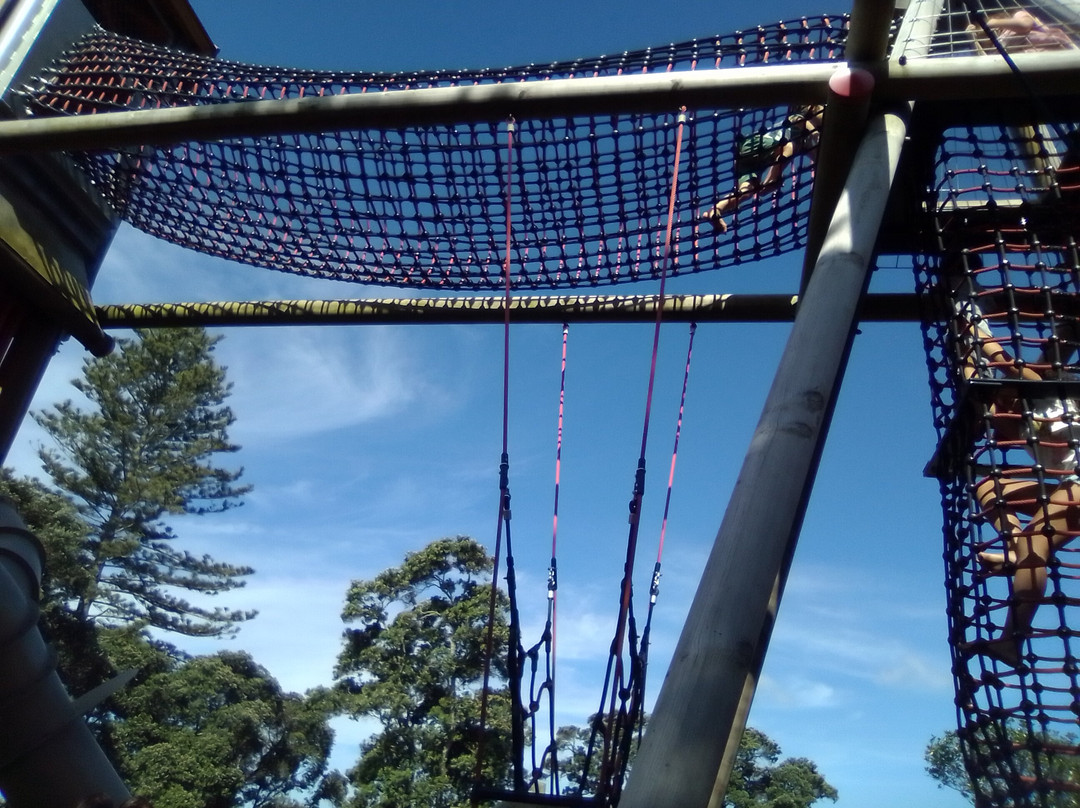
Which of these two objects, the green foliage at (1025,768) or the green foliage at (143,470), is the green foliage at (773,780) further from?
the green foliage at (1025,768)

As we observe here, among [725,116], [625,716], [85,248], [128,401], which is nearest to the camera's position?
[625,716]

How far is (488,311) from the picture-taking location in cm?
257

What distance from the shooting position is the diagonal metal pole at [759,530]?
0.97 meters

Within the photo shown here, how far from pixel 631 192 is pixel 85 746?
237cm

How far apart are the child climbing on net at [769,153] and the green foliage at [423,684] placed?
947cm

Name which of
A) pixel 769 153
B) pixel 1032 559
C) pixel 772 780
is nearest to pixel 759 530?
pixel 1032 559

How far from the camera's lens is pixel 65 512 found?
13297 millimetres

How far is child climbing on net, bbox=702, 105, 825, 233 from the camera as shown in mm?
2129

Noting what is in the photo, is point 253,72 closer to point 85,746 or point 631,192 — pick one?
point 631,192

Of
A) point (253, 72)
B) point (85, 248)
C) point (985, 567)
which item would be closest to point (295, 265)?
point (253, 72)

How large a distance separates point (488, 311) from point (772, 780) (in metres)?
23.7

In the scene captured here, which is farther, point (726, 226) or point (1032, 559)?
point (726, 226)

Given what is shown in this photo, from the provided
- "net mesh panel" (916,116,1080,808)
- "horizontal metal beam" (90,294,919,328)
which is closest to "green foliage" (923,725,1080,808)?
"net mesh panel" (916,116,1080,808)

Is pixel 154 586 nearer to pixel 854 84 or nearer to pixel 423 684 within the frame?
pixel 423 684
